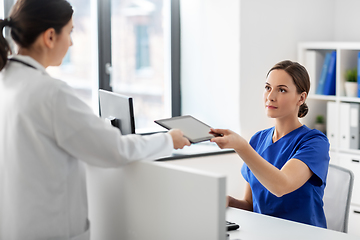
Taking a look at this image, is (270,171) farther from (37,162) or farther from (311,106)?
(311,106)

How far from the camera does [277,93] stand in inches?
71.6

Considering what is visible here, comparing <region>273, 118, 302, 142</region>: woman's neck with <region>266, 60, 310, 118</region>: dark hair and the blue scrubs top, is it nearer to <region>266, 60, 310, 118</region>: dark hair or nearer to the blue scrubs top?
the blue scrubs top

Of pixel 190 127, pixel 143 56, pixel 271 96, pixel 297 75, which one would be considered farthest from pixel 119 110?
pixel 143 56

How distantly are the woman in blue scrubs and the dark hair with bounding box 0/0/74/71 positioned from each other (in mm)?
689

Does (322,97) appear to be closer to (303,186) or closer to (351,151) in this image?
(351,151)

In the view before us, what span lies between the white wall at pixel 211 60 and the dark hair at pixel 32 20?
6.26 ft

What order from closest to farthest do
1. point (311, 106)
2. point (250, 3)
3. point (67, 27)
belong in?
point (67, 27), point (250, 3), point (311, 106)

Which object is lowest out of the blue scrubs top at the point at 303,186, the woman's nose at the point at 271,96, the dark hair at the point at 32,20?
the blue scrubs top at the point at 303,186

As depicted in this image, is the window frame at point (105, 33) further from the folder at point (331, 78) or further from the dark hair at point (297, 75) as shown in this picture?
the dark hair at point (297, 75)

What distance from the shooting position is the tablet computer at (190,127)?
1.39m

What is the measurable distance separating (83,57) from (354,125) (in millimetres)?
1891

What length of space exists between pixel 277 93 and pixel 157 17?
1539 millimetres

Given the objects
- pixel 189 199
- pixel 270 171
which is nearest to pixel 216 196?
pixel 189 199

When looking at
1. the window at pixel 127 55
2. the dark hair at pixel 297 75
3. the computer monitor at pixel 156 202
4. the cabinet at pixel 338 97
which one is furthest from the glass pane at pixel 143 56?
the computer monitor at pixel 156 202
